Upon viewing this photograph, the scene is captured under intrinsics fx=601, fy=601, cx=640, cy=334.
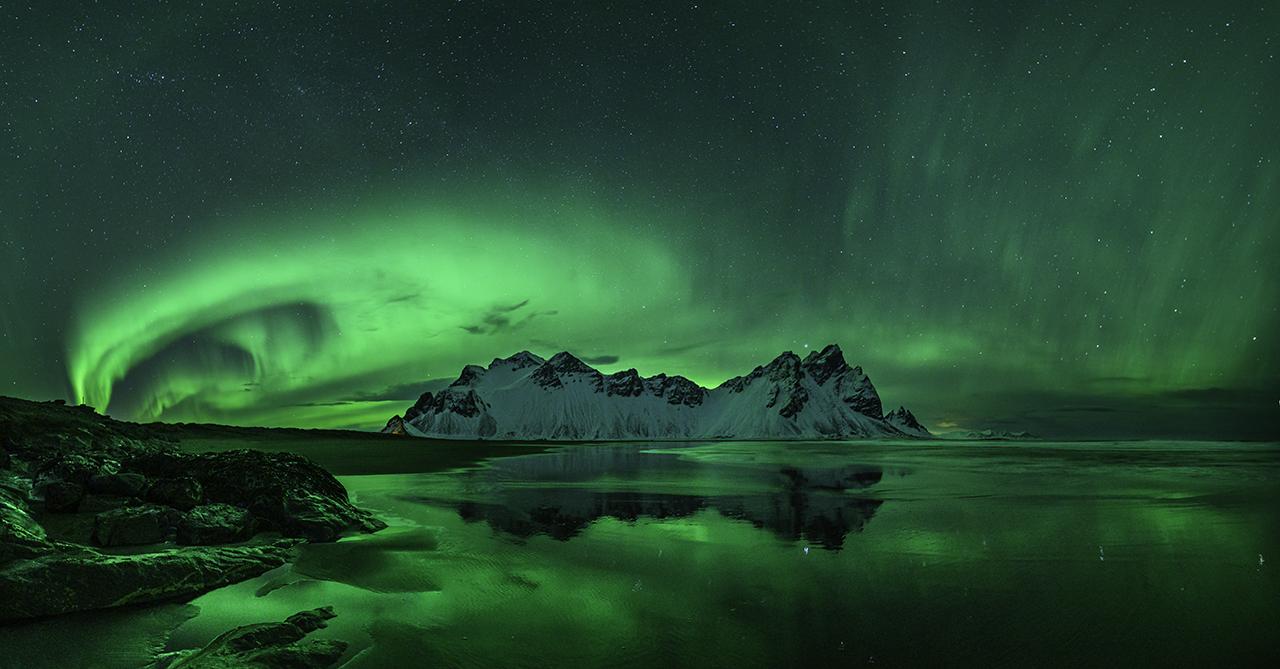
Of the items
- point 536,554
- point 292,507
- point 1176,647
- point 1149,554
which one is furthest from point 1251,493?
point 292,507

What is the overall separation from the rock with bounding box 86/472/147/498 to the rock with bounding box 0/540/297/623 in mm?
7786

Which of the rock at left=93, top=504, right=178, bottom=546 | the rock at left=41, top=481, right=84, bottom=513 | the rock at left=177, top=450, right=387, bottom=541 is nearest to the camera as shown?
the rock at left=93, top=504, right=178, bottom=546

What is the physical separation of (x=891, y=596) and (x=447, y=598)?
717 cm

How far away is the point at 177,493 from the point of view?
14523 mm

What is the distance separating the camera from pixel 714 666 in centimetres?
691

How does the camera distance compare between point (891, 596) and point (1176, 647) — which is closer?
point (1176, 647)

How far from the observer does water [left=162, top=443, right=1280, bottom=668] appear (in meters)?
7.45

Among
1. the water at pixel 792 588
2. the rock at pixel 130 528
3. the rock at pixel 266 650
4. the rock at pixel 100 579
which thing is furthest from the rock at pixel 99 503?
the rock at pixel 266 650

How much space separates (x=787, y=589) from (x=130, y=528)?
12772 millimetres

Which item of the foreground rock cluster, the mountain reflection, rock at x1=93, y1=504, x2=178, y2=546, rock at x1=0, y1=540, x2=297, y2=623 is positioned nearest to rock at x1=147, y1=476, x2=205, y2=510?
the foreground rock cluster

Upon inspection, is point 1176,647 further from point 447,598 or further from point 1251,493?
point 1251,493

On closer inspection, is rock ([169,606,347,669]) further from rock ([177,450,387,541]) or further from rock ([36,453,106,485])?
rock ([36,453,106,485])

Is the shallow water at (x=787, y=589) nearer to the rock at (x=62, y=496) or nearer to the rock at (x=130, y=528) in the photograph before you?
the rock at (x=130, y=528)

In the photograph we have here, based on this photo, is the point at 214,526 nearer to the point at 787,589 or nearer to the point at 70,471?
the point at 70,471
